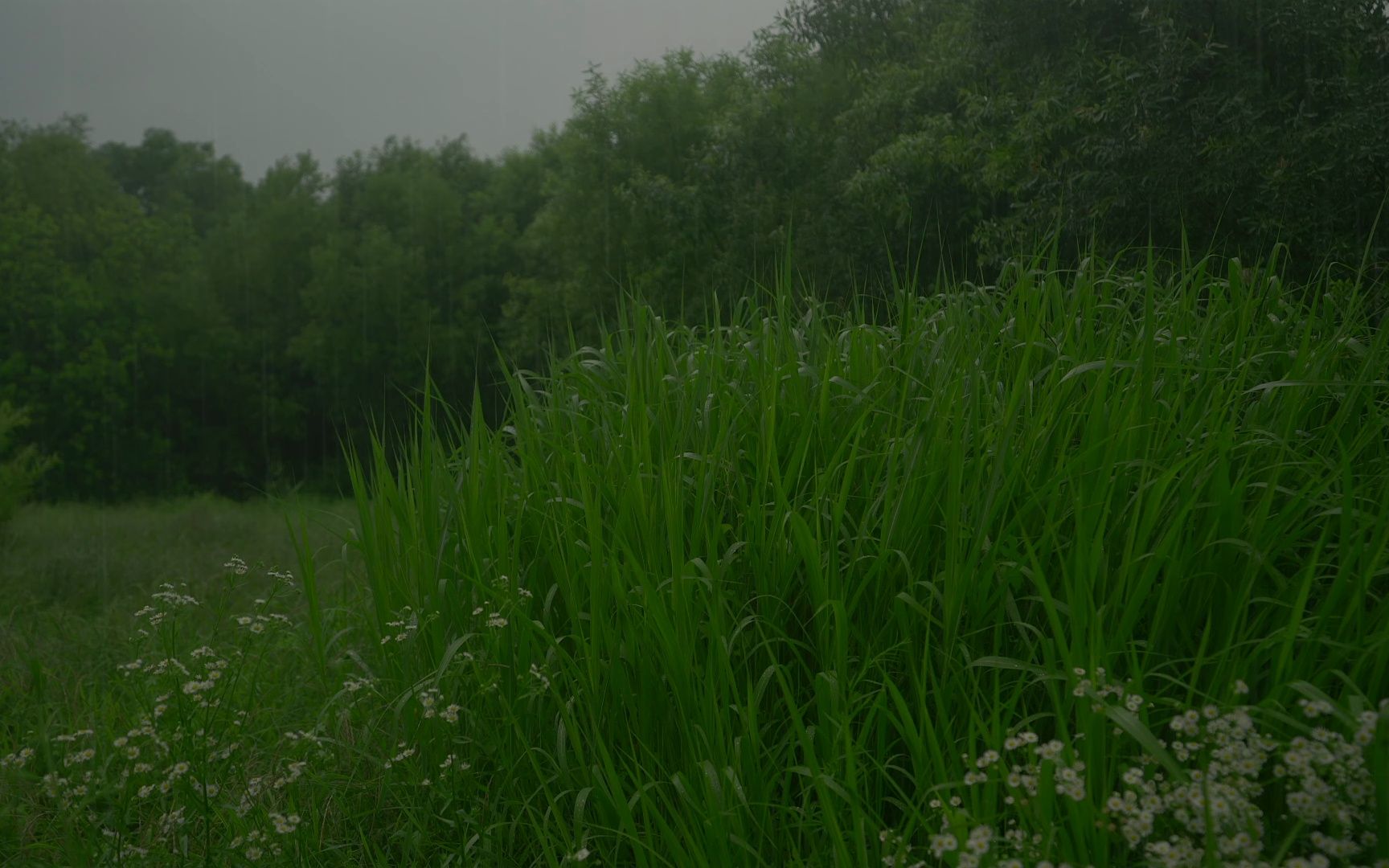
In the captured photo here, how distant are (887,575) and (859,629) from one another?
0.50 ft

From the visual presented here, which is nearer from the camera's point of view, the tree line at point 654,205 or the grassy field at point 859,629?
the grassy field at point 859,629

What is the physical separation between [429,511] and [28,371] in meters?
27.7

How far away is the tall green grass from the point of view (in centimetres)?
198

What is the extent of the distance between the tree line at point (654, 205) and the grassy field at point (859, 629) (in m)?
0.72

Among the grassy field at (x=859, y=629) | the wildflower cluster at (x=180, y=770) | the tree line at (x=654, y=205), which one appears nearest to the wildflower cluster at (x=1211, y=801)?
the grassy field at (x=859, y=629)

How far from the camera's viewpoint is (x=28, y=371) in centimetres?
2541

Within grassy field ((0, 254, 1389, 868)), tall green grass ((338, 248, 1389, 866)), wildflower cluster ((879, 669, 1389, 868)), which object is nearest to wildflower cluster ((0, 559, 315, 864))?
grassy field ((0, 254, 1389, 868))

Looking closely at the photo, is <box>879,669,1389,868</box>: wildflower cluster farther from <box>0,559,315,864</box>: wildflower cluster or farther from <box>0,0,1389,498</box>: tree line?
<box>0,0,1389,498</box>: tree line

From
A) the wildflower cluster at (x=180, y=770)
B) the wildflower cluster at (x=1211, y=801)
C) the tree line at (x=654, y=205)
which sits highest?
the tree line at (x=654, y=205)

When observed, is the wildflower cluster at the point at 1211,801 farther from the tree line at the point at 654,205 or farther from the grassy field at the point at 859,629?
the tree line at the point at 654,205

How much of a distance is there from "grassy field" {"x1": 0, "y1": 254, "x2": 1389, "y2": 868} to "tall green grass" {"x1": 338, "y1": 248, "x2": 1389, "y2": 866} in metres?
0.01

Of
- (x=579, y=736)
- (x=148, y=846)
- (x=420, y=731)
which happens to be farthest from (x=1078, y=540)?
(x=148, y=846)

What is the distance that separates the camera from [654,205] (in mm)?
17516

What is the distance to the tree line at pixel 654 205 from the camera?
28.7 ft
